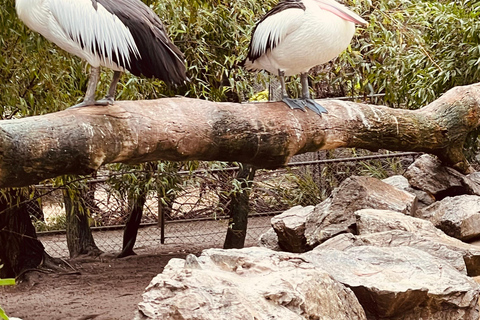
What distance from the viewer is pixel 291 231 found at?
4551 mm

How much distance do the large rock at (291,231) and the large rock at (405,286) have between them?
4.61 feet

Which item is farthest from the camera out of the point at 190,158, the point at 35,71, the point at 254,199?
the point at 254,199

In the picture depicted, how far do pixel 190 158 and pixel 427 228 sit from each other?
1.47 m

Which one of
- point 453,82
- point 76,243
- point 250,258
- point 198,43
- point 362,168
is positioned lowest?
point 76,243

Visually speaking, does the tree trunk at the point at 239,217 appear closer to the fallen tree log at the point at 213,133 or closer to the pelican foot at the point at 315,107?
the fallen tree log at the point at 213,133

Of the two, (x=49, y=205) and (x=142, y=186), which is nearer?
(x=142, y=186)

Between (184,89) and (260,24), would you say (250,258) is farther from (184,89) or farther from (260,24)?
(184,89)

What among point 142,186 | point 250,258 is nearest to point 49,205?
point 142,186

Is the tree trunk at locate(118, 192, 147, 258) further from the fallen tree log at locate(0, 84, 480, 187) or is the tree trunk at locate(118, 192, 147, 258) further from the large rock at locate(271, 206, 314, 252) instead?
the fallen tree log at locate(0, 84, 480, 187)

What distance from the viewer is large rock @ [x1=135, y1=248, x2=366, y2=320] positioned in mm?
2166

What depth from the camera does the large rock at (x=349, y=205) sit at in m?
4.27

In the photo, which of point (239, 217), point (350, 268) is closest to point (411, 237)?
point (350, 268)

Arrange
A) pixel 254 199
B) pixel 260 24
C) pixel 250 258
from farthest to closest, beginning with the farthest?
pixel 254 199 → pixel 260 24 → pixel 250 258

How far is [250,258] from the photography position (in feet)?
8.45
